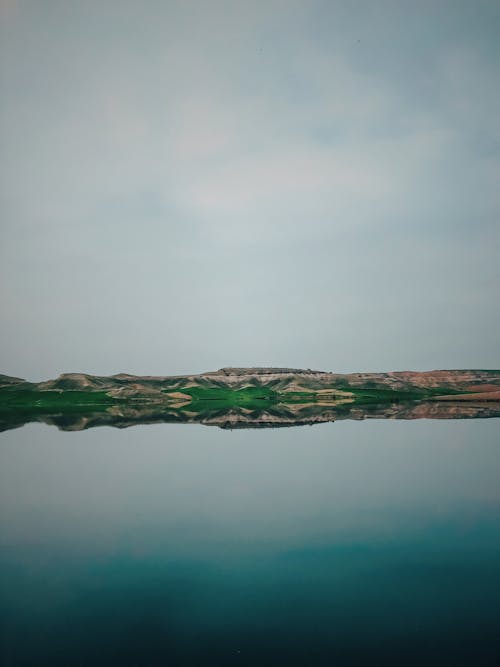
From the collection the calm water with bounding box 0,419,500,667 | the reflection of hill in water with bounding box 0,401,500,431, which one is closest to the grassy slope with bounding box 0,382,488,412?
the reflection of hill in water with bounding box 0,401,500,431

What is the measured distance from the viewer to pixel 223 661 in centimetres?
989

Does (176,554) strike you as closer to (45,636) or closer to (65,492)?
(45,636)

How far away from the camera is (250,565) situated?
15281 millimetres

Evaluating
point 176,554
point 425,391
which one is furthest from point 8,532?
point 425,391

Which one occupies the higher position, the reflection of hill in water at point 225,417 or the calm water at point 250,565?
the calm water at point 250,565

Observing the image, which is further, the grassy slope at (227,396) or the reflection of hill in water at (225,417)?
the grassy slope at (227,396)

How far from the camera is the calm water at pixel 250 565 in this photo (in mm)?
10469

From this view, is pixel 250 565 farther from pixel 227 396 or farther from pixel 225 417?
pixel 227 396

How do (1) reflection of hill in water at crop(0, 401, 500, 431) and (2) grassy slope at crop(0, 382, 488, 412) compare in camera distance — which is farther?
(2) grassy slope at crop(0, 382, 488, 412)

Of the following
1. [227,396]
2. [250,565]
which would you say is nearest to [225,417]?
[250,565]

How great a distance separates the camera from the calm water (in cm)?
1047

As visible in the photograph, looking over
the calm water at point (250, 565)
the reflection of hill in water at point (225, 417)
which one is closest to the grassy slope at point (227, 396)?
the reflection of hill in water at point (225, 417)

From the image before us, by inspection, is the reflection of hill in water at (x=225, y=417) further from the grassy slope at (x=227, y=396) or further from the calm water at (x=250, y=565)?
the grassy slope at (x=227, y=396)

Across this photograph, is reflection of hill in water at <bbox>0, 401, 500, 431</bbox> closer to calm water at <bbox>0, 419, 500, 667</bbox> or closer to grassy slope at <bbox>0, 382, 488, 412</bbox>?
calm water at <bbox>0, 419, 500, 667</bbox>
